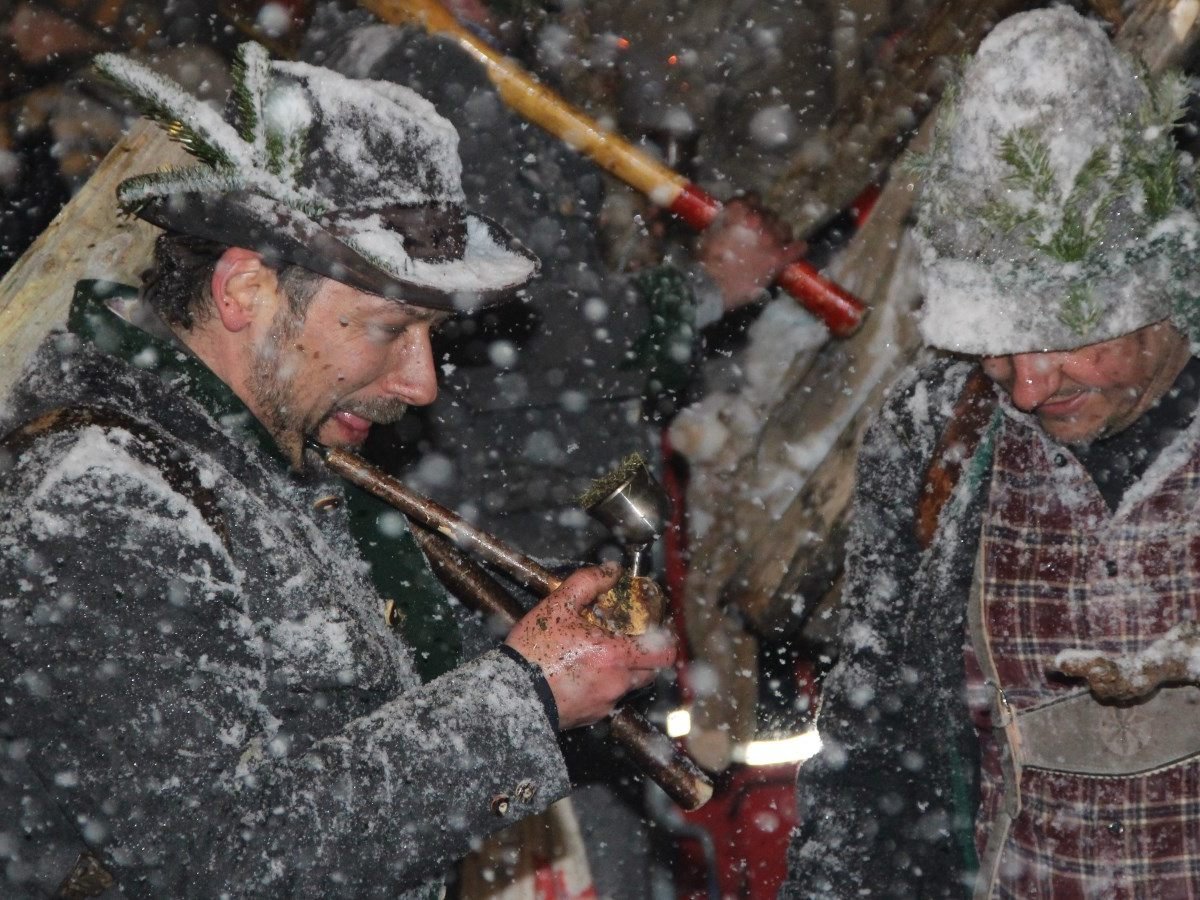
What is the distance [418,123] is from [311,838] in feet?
5.24

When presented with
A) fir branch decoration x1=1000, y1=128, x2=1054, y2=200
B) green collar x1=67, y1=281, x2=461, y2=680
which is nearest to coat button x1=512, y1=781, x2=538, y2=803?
green collar x1=67, y1=281, x2=461, y2=680

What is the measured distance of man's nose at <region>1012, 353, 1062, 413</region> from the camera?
283 cm

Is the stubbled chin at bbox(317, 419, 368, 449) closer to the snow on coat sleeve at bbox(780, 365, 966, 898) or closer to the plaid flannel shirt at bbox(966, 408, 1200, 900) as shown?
the snow on coat sleeve at bbox(780, 365, 966, 898)

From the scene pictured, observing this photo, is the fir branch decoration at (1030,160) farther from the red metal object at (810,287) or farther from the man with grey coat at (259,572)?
the red metal object at (810,287)

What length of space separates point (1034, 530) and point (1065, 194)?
786 mm

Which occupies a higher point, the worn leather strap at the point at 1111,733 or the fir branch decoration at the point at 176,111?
the fir branch decoration at the point at 176,111

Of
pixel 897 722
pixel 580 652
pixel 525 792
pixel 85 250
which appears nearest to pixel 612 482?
pixel 580 652

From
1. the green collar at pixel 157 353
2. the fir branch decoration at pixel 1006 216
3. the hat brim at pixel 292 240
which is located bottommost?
the green collar at pixel 157 353

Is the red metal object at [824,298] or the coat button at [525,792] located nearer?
the coat button at [525,792]

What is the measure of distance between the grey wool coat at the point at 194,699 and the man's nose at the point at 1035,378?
1291 mm

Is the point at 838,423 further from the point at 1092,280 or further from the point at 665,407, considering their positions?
the point at 1092,280

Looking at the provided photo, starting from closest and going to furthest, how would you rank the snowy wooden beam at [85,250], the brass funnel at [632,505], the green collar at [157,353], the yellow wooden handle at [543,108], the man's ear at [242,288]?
1. the green collar at [157,353]
2. the man's ear at [242,288]
3. the brass funnel at [632,505]
4. the snowy wooden beam at [85,250]
5. the yellow wooden handle at [543,108]

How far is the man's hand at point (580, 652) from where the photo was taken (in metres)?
2.74

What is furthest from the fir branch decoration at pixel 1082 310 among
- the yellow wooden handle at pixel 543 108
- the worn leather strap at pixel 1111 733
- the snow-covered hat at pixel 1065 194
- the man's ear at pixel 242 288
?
the yellow wooden handle at pixel 543 108
